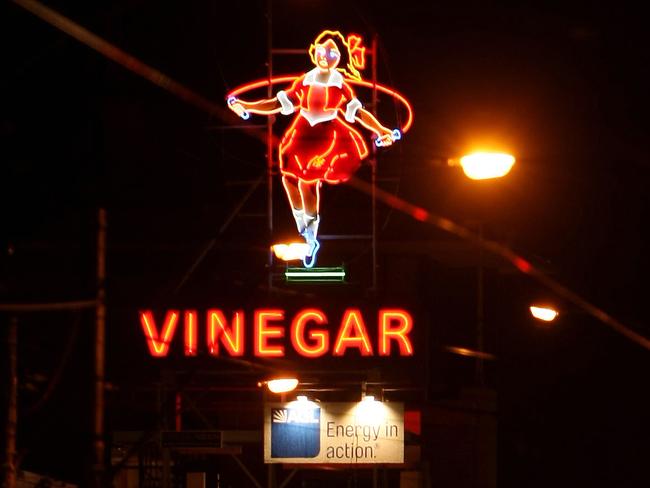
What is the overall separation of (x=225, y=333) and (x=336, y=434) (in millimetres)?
2241

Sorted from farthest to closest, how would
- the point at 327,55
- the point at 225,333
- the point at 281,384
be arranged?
the point at 327,55 < the point at 281,384 < the point at 225,333

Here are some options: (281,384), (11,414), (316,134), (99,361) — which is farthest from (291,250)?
(11,414)

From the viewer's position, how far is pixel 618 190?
20734 mm

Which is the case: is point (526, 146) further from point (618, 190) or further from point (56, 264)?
point (56, 264)

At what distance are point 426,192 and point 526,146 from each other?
84.3 inches

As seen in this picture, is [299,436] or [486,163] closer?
[486,163]

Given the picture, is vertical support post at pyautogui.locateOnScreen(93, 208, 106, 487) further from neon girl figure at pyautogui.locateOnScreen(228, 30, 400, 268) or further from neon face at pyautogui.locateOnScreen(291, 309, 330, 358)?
neon girl figure at pyautogui.locateOnScreen(228, 30, 400, 268)

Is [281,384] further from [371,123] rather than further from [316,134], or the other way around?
[371,123]

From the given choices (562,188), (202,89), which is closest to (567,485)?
(562,188)

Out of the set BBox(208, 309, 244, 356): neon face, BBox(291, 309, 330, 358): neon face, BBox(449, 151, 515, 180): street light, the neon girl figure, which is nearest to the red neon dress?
the neon girl figure

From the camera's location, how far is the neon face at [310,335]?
595 inches

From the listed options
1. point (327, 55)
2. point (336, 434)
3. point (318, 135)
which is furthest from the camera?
point (318, 135)

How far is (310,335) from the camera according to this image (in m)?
15.1

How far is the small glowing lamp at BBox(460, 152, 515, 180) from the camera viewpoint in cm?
1026
